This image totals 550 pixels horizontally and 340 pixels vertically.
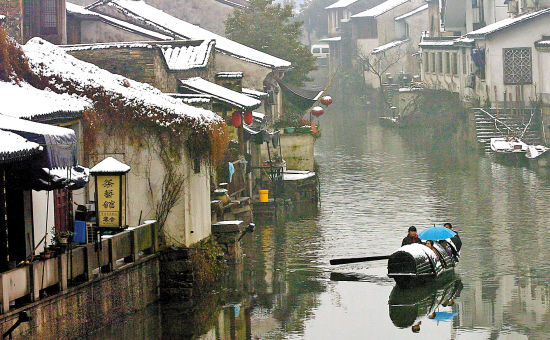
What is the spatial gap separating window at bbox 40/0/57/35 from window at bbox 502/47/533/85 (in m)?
37.7

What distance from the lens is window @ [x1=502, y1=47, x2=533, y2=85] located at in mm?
71125

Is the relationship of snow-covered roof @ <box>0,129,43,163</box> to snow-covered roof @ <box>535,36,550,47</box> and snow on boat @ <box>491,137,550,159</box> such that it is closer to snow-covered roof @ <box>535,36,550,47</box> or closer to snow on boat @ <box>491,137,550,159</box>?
snow on boat @ <box>491,137,550,159</box>

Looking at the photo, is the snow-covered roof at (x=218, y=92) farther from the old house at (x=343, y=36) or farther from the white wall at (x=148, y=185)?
the old house at (x=343, y=36)

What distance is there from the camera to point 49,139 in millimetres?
23359

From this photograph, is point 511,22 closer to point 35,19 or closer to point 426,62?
point 426,62

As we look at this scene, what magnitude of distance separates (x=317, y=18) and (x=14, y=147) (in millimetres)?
123880

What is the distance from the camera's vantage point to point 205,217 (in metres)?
32.2

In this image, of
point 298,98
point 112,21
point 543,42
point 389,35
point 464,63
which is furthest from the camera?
point 389,35

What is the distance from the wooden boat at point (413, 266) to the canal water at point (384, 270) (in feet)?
1.33

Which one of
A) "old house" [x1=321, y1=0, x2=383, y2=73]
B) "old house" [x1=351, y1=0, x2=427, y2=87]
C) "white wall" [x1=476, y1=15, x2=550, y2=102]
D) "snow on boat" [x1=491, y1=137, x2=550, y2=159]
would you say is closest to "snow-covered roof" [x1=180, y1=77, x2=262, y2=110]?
"snow on boat" [x1=491, y1=137, x2=550, y2=159]

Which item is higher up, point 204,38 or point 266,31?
point 266,31

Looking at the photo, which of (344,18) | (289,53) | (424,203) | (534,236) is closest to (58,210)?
(534,236)

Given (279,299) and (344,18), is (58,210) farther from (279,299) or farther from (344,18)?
(344,18)

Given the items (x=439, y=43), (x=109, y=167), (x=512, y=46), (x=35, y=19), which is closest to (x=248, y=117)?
(x=35, y=19)
